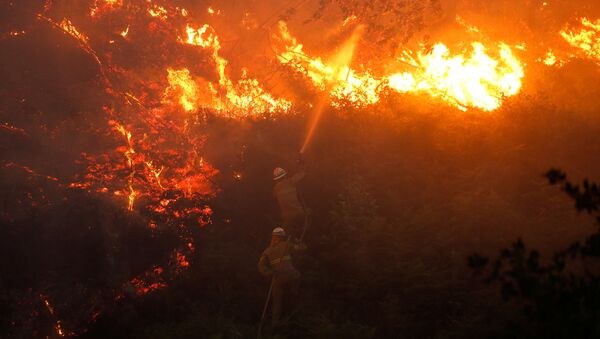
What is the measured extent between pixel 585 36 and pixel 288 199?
1453cm

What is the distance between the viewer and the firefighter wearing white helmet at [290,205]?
1299cm

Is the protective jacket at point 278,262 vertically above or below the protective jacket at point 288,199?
below

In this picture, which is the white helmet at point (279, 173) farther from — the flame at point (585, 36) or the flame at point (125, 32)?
the flame at point (585, 36)

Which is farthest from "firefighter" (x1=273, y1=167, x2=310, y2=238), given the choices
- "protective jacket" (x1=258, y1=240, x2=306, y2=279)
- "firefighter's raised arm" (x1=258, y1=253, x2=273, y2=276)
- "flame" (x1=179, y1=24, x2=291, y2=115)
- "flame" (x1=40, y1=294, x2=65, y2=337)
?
"flame" (x1=40, y1=294, x2=65, y2=337)

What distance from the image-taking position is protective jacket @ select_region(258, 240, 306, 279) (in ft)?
35.2

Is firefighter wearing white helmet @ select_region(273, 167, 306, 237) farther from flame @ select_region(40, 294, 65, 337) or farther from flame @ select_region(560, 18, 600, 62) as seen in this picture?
flame @ select_region(560, 18, 600, 62)

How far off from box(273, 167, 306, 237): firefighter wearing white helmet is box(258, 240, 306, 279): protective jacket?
84.8 inches

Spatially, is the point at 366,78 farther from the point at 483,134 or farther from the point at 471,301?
the point at 471,301

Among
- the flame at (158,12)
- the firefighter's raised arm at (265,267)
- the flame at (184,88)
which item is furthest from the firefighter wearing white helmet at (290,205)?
the flame at (158,12)

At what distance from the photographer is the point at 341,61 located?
20.6 meters

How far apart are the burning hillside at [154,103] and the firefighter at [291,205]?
2.04 m

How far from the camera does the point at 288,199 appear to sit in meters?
13.0

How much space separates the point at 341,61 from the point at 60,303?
13.7 meters

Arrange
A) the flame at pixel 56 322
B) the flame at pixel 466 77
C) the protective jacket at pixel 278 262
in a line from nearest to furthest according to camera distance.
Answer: the protective jacket at pixel 278 262 < the flame at pixel 56 322 < the flame at pixel 466 77
